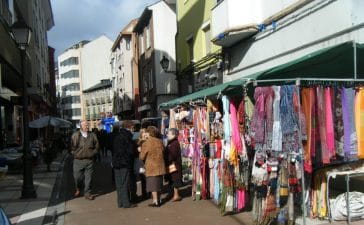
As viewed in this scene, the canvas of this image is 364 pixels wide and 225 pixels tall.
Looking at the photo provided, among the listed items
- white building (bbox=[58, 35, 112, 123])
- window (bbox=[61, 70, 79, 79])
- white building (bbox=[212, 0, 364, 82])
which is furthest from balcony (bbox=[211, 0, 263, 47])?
window (bbox=[61, 70, 79, 79])

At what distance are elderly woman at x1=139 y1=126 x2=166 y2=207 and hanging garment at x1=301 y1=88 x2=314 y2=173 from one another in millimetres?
3565

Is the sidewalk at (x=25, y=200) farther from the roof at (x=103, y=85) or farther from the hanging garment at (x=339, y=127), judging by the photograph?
the roof at (x=103, y=85)

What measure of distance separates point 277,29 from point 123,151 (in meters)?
5.21

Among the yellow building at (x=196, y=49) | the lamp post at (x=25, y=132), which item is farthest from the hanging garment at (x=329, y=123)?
the yellow building at (x=196, y=49)

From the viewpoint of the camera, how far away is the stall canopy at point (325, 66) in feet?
30.1

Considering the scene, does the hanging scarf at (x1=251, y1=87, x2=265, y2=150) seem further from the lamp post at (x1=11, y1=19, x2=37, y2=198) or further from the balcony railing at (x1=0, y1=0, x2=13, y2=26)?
the balcony railing at (x1=0, y1=0, x2=13, y2=26)

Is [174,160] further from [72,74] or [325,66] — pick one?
[72,74]

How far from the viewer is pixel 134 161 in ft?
39.0

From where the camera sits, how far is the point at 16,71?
2258 cm

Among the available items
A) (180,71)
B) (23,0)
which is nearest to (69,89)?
(23,0)

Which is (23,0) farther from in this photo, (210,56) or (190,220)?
(190,220)

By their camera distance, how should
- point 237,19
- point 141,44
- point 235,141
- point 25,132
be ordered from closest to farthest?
point 235,141 < point 25,132 < point 237,19 < point 141,44

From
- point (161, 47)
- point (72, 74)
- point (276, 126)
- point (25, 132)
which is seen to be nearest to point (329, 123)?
point (276, 126)

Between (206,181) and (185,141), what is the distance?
9.87 ft
